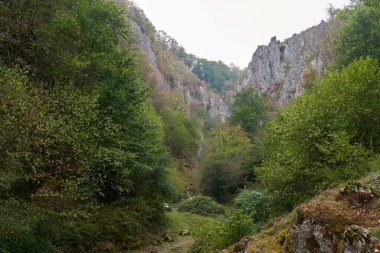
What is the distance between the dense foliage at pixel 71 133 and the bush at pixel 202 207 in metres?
7.88

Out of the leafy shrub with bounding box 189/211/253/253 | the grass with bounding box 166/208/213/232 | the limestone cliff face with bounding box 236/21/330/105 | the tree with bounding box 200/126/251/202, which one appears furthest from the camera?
the limestone cliff face with bounding box 236/21/330/105

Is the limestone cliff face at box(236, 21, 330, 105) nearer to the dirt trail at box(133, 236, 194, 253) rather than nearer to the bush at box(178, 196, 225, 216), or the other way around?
the bush at box(178, 196, 225, 216)

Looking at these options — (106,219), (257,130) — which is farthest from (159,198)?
(257,130)

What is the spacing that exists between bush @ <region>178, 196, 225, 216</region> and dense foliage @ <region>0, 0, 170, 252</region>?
7.88 m

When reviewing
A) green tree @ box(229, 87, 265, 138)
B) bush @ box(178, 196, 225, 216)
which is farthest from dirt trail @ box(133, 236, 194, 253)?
green tree @ box(229, 87, 265, 138)

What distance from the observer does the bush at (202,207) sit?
3253cm

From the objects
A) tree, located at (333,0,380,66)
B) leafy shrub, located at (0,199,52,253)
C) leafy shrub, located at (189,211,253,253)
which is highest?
tree, located at (333,0,380,66)

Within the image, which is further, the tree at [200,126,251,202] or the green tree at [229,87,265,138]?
the green tree at [229,87,265,138]

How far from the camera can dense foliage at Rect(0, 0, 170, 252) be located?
10.7 metres

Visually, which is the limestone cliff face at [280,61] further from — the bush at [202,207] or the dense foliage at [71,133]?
the dense foliage at [71,133]

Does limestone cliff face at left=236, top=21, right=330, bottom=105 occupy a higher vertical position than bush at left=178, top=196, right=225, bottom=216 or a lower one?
higher

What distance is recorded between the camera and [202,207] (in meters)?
33.0

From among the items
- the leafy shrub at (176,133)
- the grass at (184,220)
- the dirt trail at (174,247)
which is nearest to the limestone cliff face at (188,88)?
the leafy shrub at (176,133)

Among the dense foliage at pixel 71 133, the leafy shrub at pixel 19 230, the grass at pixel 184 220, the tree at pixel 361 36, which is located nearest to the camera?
the leafy shrub at pixel 19 230
